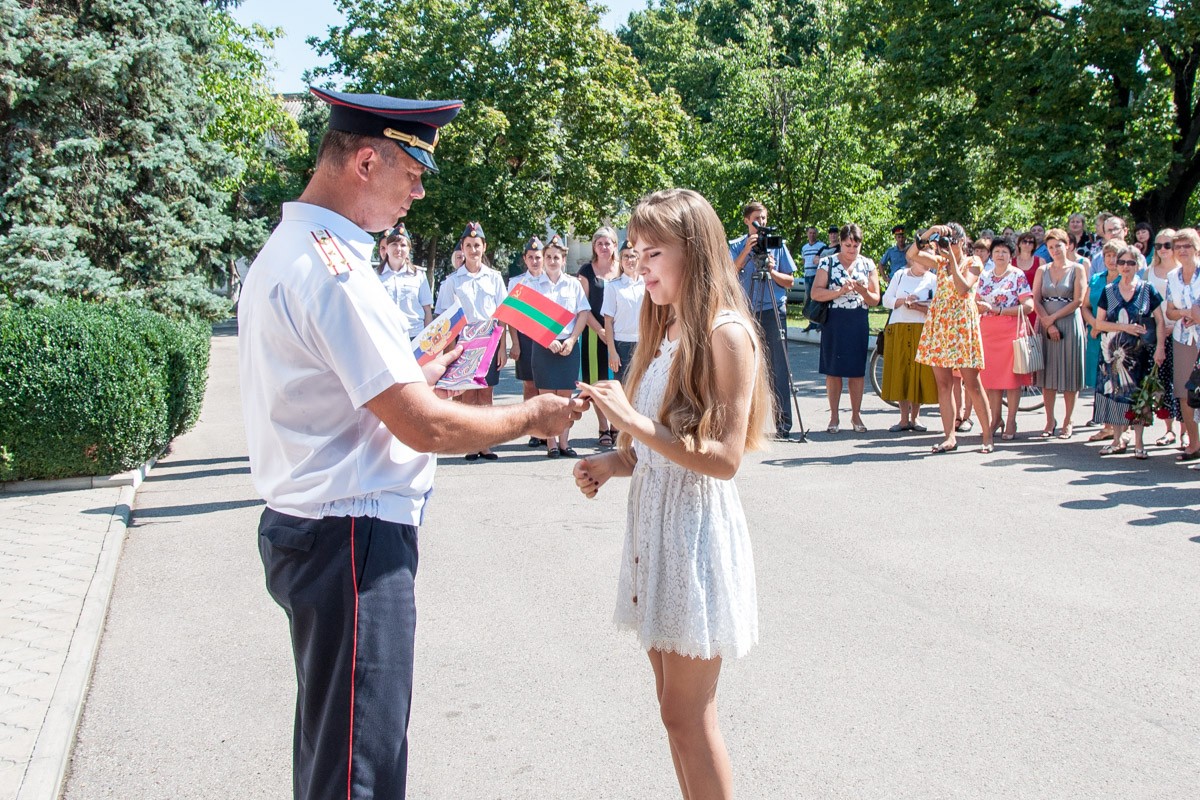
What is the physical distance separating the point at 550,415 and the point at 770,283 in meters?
8.56

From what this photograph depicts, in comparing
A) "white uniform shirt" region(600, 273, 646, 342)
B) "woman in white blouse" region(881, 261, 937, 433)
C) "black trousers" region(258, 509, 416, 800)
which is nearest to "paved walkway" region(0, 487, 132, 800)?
"black trousers" region(258, 509, 416, 800)

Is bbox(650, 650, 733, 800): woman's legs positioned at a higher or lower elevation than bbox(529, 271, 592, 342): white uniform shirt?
lower

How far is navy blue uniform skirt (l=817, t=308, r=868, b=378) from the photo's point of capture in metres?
11.6

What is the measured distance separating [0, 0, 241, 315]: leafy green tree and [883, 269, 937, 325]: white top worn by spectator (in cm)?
885

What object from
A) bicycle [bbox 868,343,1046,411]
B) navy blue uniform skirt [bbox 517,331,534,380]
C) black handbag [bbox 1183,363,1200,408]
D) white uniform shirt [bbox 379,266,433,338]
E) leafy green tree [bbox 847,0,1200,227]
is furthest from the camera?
leafy green tree [bbox 847,0,1200,227]

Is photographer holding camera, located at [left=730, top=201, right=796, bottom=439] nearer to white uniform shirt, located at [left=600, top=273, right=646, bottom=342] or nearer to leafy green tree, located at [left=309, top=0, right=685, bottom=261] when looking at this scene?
white uniform shirt, located at [left=600, top=273, right=646, bottom=342]

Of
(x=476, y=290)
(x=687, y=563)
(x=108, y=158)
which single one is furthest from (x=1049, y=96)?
(x=687, y=563)

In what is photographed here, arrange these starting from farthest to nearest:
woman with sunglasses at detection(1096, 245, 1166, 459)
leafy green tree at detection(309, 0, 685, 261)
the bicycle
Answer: leafy green tree at detection(309, 0, 685, 261), the bicycle, woman with sunglasses at detection(1096, 245, 1166, 459)

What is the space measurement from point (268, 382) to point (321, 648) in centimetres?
65

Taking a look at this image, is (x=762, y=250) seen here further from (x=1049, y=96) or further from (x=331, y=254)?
(x=1049, y=96)

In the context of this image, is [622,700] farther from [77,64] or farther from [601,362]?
[77,64]

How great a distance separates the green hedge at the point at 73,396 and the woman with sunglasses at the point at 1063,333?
8.78 metres

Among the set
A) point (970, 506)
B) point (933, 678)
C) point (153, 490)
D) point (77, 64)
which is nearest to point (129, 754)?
point (933, 678)

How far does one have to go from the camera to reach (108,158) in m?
13.3
